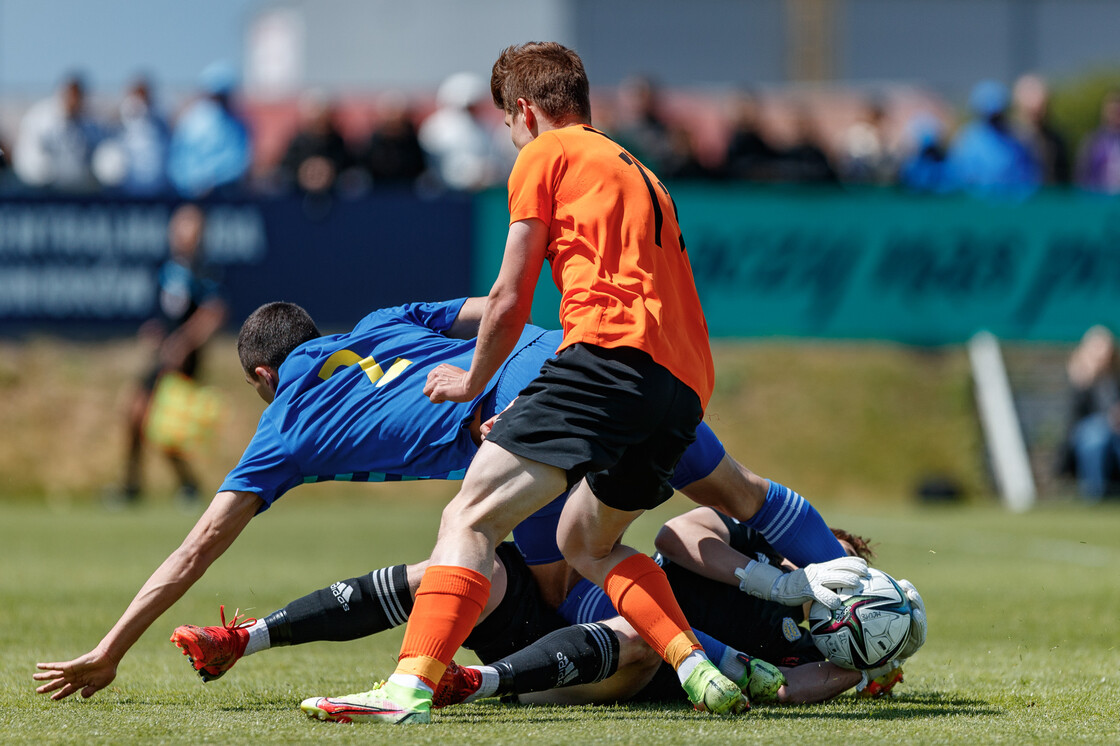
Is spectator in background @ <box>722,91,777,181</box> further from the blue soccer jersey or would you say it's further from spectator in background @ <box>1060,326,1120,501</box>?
the blue soccer jersey

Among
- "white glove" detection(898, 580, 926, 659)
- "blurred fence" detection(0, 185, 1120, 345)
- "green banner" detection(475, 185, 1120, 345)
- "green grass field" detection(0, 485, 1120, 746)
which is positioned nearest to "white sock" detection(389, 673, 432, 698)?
"green grass field" detection(0, 485, 1120, 746)

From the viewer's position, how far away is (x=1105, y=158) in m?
17.8

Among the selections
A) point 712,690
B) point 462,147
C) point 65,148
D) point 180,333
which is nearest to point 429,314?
point 712,690

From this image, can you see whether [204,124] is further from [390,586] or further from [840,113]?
[840,113]

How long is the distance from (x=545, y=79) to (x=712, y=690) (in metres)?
1.95

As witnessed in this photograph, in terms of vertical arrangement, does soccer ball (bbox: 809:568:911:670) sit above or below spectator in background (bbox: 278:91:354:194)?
below

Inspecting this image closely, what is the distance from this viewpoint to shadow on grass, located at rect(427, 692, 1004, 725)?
15.9ft

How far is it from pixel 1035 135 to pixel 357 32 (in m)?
43.9

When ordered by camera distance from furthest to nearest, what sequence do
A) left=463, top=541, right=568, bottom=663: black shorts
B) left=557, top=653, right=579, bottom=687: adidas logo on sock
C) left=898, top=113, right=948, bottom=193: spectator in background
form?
1. left=898, top=113, right=948, bottom=193: spectator in background
2. left=463, top=541, right=568, bottom=663: black shorts
3. left=557, top=653, right=579, bottom=687: adidas logo on sock

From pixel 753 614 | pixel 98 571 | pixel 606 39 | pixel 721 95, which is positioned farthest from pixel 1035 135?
pixel 606 39

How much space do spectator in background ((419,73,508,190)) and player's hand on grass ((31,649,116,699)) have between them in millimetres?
12020

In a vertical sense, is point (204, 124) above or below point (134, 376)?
above

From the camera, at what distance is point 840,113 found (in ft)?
112

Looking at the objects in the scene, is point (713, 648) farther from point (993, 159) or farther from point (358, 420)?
point (993, 159)
